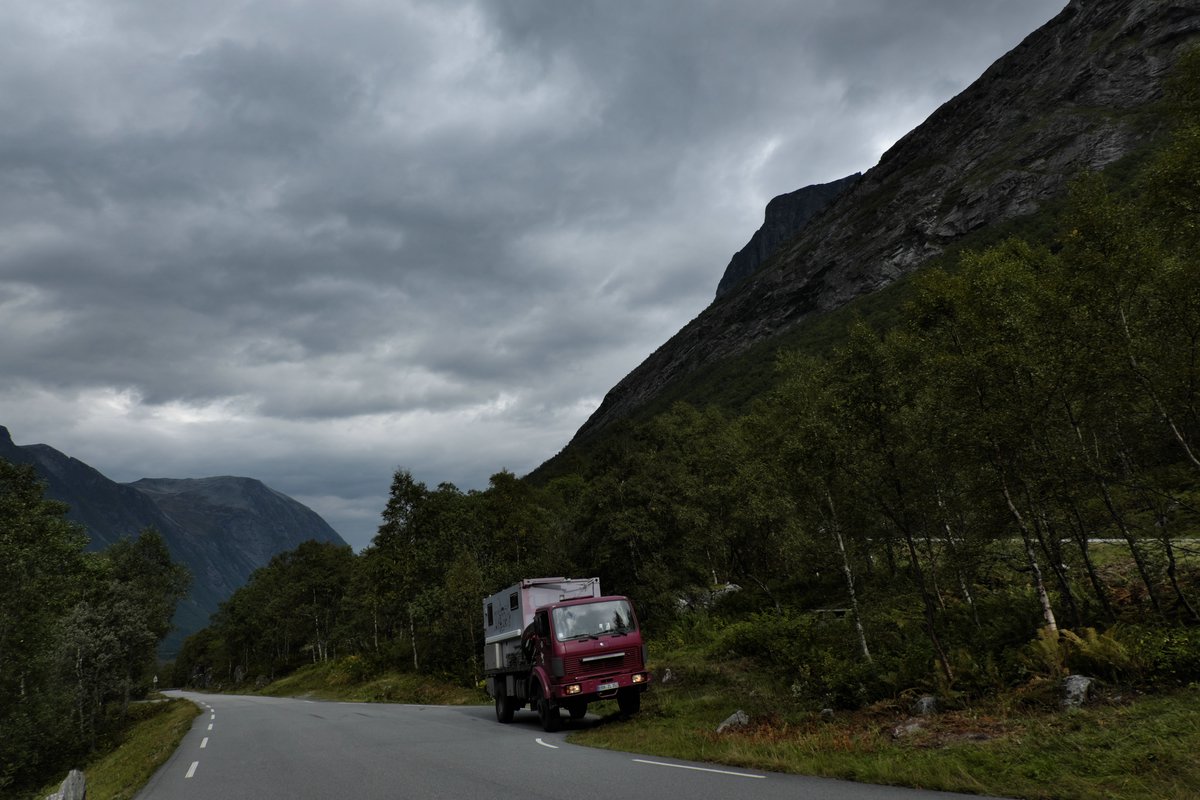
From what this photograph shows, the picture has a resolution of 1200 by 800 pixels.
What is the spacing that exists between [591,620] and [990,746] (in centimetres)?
921

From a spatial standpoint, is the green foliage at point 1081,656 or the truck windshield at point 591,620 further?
the truck windshield at point 591,620

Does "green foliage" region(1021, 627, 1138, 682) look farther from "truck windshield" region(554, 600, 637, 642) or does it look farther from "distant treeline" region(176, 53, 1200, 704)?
"truck windshield" region(554, 600, 637, 642)

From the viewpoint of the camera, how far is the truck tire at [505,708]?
18672 millimetres

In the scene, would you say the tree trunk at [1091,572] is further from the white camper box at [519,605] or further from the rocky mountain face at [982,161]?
the rocky mountain face at [982,161]

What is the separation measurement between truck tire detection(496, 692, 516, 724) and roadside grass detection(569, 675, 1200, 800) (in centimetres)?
556

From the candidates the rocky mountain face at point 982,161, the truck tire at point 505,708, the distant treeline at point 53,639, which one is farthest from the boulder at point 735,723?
the rocky mountain face at point 982,161

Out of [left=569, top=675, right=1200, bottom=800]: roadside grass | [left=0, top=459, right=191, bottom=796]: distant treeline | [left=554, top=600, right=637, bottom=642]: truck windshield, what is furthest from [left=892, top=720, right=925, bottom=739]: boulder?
[left=0, top=459, right=191, bottom=796]: distant treeline

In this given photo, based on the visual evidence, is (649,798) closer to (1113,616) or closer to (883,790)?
(883,790)

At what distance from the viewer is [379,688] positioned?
3822 cm

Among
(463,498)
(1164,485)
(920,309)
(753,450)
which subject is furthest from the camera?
(463,498)

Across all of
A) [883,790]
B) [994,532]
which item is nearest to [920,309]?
[994,532]

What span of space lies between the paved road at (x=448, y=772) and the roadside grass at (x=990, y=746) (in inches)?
22.4

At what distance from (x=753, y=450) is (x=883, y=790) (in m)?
24.0

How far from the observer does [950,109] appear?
519 ft
